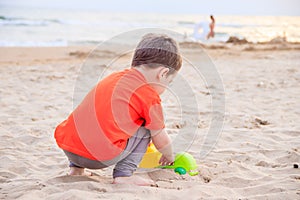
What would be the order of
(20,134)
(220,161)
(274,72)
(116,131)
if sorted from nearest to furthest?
(116,131) → (220,161) → (20,134) → (274,72)

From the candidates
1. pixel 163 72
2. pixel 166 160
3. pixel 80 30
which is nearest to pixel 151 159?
pixel 166 160

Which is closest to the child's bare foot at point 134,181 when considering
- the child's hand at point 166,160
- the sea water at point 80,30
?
the child's hand at point 166,160

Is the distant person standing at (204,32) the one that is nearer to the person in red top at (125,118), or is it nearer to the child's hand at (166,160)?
the child's hand at (166,160)

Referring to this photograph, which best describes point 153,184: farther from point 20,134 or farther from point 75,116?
point 20,134

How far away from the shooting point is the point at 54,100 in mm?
5035

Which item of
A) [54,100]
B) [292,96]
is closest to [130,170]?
[54,100]

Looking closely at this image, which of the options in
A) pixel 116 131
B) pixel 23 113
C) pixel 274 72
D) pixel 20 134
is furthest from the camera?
pixel 274 72

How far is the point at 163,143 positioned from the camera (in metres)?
2.35

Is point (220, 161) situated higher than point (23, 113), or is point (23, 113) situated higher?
point (220, 161)

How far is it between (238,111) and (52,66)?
4.86m

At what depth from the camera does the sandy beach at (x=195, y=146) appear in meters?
2.18

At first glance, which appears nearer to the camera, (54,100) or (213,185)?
(213,185)

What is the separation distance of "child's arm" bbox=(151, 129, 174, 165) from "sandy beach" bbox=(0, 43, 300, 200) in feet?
0.47

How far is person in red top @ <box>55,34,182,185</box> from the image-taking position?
222cm
